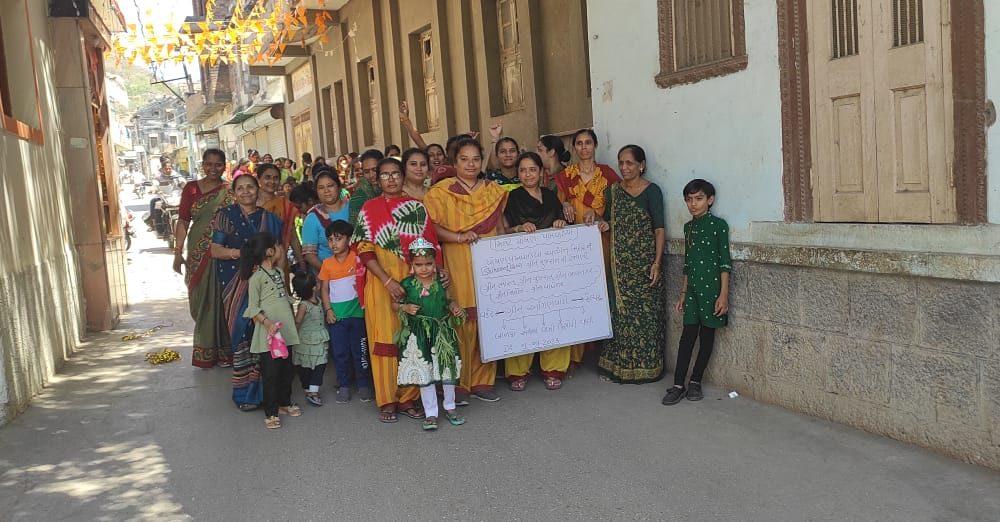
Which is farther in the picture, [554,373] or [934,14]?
[554,373]

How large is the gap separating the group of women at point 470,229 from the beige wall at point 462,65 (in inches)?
98.0

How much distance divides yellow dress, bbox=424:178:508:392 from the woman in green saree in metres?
2.24

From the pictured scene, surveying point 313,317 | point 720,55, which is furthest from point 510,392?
point 720,55

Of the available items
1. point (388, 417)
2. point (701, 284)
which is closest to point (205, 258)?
point (388, 417)

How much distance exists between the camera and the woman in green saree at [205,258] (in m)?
6.99

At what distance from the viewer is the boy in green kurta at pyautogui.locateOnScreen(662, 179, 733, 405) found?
5.28 metres

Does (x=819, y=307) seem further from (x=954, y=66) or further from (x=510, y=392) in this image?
(x=510, y=392)

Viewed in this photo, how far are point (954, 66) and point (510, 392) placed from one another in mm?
3424

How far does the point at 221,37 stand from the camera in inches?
547

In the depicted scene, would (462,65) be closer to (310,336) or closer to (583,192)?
(583,192)

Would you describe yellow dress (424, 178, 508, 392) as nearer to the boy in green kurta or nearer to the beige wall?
the boy in green kurta

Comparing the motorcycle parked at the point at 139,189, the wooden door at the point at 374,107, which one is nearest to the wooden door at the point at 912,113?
the wooden door at the point at 374,107

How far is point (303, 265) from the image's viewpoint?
20.8 ft

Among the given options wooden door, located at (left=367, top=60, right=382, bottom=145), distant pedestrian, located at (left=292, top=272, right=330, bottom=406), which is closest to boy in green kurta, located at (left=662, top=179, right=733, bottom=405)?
distant pedestrian, located at (left=292, top=272, right=330, bottom=406)
